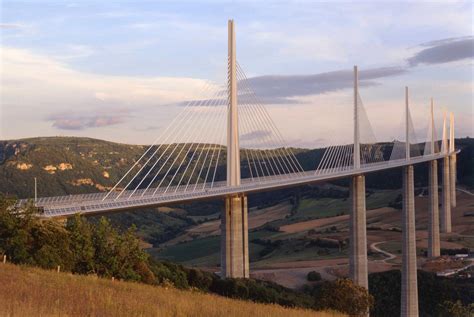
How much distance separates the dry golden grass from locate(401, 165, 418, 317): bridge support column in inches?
1843

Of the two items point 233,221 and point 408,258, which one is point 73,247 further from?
point 408,258

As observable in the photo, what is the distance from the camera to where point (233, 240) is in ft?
148

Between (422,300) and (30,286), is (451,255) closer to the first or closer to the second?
(422,300)

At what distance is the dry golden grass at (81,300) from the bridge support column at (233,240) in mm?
23645

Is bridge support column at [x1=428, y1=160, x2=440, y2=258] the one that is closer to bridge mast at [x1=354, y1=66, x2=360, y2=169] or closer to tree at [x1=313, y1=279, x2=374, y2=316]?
bridge mast at [x1=354, y1=66, x2=360, y2=169]

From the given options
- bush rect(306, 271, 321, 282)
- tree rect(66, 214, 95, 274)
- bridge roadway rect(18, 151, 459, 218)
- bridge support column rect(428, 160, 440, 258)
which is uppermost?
bridge roadway rect(18, 151, 459, 218)

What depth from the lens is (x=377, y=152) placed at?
7569 cm

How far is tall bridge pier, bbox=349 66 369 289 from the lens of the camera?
2283 inches

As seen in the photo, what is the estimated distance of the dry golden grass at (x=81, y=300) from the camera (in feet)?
44.5

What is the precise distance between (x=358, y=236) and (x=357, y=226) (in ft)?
3.03

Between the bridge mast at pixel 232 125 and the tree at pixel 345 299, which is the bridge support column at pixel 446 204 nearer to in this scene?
the bridge mast at pixel 232 125

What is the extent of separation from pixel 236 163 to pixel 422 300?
3585 centimetres

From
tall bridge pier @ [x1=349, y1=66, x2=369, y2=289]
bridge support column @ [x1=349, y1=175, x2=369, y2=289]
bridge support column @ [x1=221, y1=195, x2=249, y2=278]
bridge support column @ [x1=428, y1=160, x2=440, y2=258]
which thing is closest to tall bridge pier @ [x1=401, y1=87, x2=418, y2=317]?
tall bridge pier @ [x1=349, y1=66, x2=369, y2=289]

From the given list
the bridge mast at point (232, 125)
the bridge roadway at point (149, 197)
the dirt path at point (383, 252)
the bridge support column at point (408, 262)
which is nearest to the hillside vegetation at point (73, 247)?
the bridge roadway at point (149, 197)
